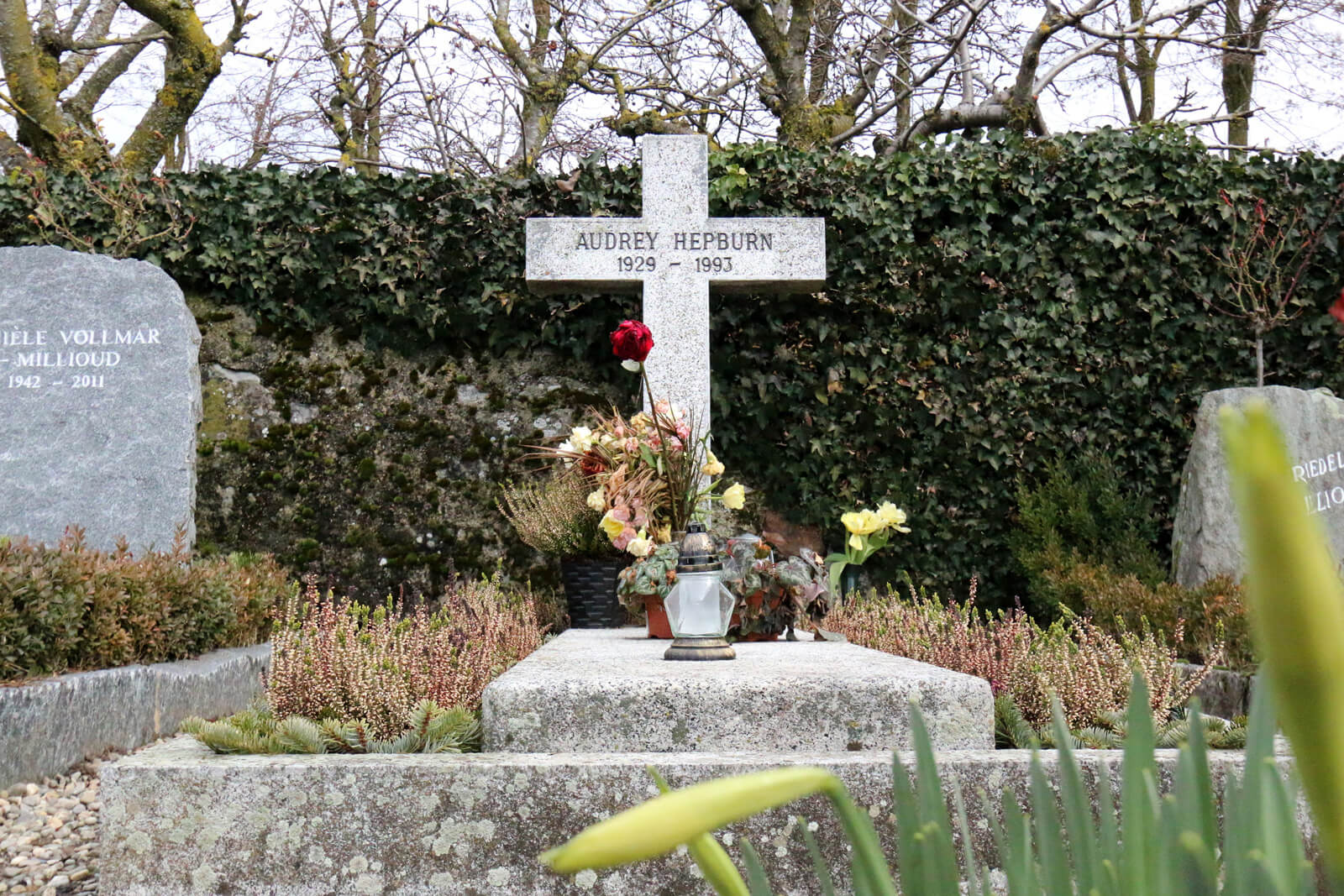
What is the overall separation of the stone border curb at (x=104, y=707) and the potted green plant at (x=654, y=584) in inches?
63.5

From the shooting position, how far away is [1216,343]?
5.83 m

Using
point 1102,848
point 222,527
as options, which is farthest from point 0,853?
point 222,527

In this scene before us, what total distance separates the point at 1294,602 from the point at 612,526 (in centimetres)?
400

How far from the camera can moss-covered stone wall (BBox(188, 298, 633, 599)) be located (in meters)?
5.87

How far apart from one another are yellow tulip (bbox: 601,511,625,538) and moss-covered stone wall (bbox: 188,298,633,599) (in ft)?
5.40

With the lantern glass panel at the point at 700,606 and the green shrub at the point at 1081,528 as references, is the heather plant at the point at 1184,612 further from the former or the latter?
the lantern glass panel at the point at 700,606

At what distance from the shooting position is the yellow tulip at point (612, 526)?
4.20 metres

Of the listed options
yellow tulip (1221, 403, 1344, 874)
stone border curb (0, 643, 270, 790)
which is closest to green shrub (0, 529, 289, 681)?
stone border curb (0, 643, 270, 790)

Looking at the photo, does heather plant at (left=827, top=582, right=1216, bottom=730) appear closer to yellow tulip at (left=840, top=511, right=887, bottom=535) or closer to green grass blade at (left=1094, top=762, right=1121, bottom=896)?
yellow tulip at (left=840, top=511, right=887, bottom=535)

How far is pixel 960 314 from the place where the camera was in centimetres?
591

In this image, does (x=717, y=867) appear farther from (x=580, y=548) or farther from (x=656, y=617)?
(x=580, y=548)

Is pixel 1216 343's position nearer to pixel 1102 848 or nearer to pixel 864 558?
pixel 864 558

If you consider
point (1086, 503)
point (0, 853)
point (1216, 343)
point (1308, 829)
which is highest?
point (1216, 343)

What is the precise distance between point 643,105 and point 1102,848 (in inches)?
410
